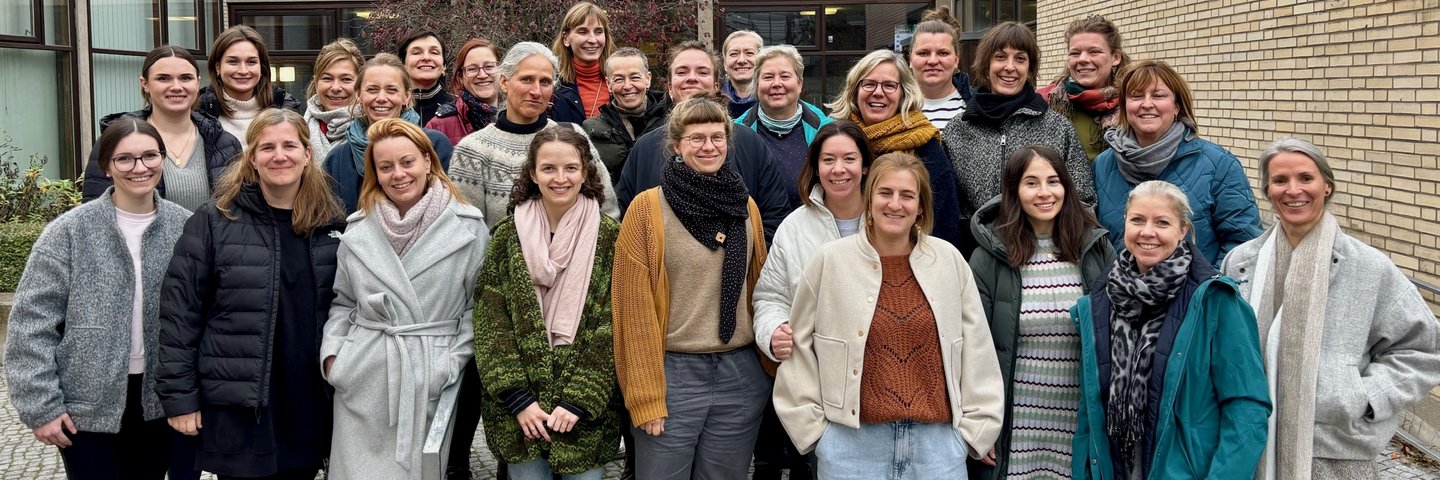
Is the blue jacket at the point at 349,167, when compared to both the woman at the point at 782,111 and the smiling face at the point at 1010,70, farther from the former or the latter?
the smiling face at the point at 1010,70

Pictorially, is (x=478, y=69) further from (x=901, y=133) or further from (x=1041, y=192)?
(x=1041, y=192)

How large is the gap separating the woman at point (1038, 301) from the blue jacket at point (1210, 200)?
1.61 ft

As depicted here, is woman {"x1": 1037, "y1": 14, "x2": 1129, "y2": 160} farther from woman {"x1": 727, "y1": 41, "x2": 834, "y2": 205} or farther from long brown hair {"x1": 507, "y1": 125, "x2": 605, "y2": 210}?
long brown hair {"x1": 507, "y1": 125, "x2": 605, "y2": 210}

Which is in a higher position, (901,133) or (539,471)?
(901,133)

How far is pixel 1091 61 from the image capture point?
548cm

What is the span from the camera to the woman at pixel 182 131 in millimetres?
4926

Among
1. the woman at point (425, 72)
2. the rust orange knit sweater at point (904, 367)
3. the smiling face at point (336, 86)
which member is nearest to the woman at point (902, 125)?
the rust orange knit sweater at point (904, 367)

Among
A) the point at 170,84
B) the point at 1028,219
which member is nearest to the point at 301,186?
the point at 170,84

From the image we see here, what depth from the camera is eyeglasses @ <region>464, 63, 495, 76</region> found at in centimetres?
614

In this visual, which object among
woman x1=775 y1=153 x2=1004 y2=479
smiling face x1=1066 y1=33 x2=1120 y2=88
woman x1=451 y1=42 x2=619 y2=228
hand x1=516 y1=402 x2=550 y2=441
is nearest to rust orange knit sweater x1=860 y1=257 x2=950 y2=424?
woman x1=775 y1=153 x2=1004 y2=479

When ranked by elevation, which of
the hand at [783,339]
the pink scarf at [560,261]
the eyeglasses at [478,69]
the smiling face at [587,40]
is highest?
the smiling face at [587,40]

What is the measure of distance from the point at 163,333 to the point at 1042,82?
10.7 meters

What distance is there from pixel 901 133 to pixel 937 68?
88 centimetres

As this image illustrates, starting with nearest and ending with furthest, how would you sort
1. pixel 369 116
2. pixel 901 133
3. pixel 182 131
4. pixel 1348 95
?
pixel 901 133, pixel 182 131, pixel 369 116, pixel 1348 95
